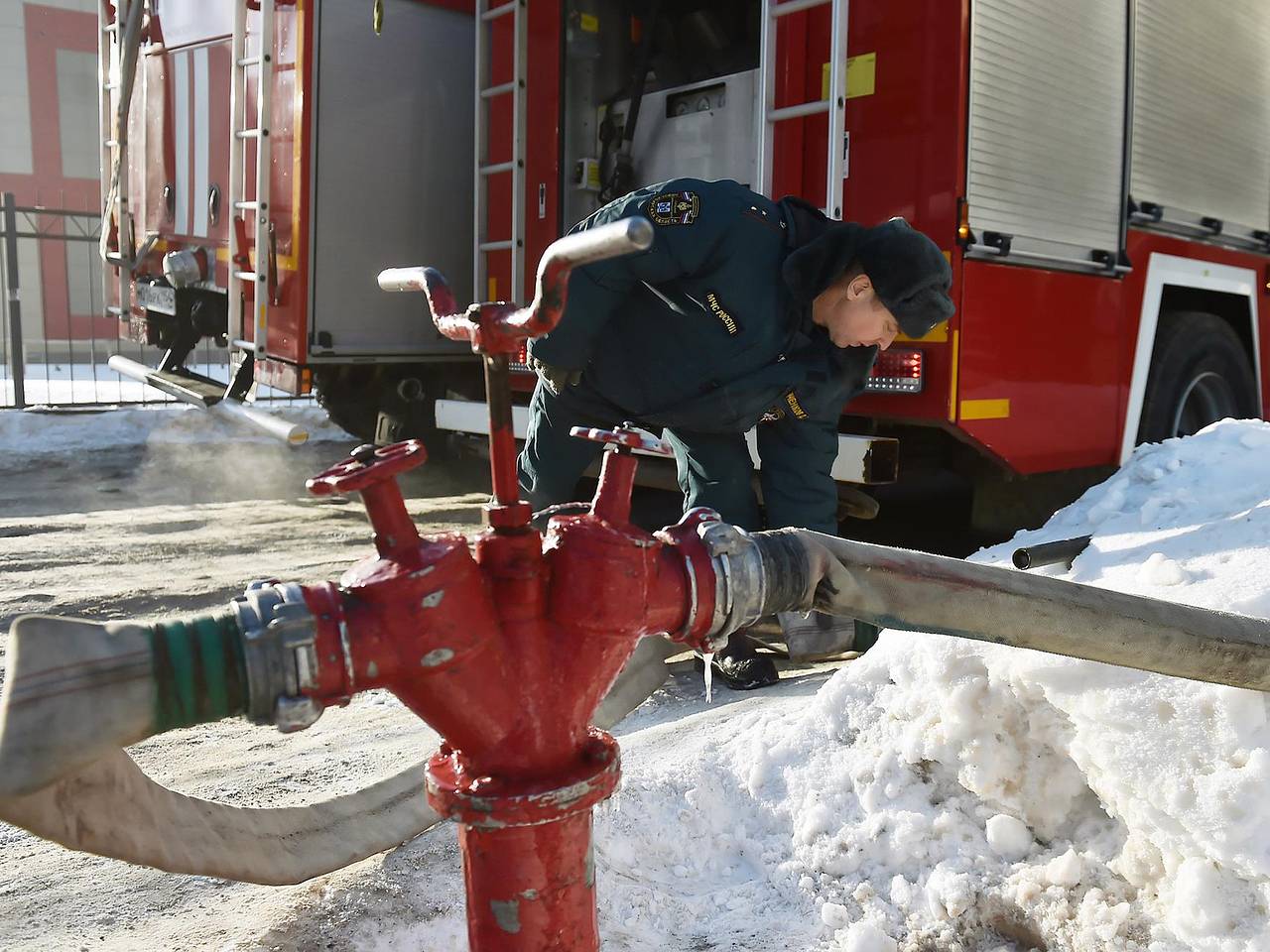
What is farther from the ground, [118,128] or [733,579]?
[118,128]

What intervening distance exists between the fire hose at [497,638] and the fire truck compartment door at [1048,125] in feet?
9.43

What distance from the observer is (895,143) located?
3.96m

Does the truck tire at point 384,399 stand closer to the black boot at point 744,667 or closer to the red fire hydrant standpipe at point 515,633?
the black boot at point 744,667

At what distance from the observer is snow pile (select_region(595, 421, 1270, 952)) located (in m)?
1.78

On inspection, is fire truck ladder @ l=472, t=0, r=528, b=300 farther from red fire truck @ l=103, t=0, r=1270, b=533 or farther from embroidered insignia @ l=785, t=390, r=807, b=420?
embroidered insignia @ l=785, t=390, r=807, b=420

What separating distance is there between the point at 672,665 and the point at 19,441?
686cm

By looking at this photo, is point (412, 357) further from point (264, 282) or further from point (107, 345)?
point (107, 345)

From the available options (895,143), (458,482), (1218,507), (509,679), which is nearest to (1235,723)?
(1218,507)

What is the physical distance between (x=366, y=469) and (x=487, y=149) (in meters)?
4.92

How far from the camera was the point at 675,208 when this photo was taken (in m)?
2.87

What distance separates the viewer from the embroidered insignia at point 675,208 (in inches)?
112

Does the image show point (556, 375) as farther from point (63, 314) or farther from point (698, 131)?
point (63, 314)

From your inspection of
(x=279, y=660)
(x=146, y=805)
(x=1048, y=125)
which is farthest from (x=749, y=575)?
(x=1048, y=125)

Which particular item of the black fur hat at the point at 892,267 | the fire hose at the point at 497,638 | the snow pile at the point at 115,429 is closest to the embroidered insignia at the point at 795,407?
the black fur hat at the point at 892,267
